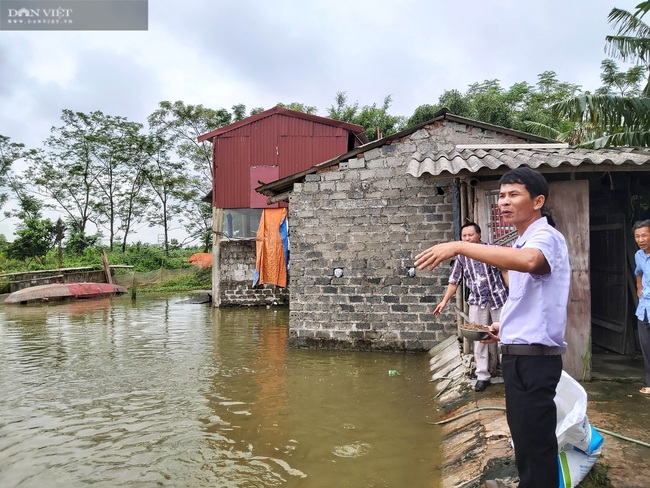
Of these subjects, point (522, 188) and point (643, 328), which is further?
point (643, 328)

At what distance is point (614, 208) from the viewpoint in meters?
6.55

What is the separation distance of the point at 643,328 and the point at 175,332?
30.9 feet

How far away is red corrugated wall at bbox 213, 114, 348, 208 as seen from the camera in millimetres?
15703

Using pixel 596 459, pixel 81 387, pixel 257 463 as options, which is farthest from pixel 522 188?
pixel 81 387

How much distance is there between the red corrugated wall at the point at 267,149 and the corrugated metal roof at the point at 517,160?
380 inches

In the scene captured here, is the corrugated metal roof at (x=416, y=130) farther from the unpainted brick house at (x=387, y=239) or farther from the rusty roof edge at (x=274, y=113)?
the rusty roof edge at (x=274, y=113)

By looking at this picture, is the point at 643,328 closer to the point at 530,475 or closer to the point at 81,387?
the point at 530,475

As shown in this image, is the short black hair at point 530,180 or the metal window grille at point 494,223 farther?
the metal window grille at point 494,223

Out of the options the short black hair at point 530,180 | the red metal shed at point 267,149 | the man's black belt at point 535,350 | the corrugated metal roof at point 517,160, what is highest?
the red metal shed at point 267,149

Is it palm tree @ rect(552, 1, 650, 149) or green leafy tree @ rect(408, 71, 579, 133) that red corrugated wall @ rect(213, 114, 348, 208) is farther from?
palm tree @ rect(552, 1, 650, 149)

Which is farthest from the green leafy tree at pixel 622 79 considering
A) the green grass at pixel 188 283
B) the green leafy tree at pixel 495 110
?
the green grass at pixel 188 283

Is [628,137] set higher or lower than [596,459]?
higher

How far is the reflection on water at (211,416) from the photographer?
12.2 ft

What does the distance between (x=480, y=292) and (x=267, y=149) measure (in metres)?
12.1
